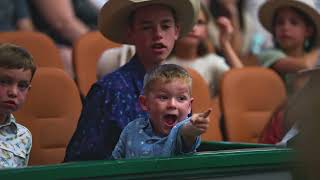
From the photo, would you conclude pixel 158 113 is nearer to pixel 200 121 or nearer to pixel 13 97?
pixel 200 121

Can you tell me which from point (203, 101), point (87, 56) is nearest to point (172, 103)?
point (203, 101)

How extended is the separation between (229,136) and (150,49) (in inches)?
59.7

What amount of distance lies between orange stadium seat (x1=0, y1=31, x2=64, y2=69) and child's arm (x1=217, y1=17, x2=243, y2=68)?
4.10 feet

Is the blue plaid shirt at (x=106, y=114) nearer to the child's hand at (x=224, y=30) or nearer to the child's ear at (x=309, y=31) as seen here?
the child's ear at (x=309, y=31)

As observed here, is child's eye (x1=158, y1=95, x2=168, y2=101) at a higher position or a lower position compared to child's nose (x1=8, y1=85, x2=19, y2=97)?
higher

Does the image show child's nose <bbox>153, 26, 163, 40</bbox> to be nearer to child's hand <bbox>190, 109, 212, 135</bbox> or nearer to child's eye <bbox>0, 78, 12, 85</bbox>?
child's eye <bbox>0, 78, 12, 85</bbox>

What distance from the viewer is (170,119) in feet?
9.83

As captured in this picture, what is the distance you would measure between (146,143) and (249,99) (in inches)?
88.1

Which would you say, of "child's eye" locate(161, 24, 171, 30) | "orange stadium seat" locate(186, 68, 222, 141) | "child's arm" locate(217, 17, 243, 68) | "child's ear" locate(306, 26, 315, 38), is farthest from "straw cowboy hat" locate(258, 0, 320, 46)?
"child's eye" locate(161, 24, 171, 30)

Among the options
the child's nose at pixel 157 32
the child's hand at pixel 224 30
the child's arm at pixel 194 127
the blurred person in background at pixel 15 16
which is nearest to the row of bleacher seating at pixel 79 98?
the blurred person in background at pixel 15 16

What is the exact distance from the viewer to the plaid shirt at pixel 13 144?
322 cm

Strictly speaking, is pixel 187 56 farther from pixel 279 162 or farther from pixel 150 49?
pixel 279 162

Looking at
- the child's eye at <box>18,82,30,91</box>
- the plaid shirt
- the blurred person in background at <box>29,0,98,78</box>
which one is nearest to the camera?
the plaid shirt

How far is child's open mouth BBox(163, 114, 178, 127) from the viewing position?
9.79 feet
